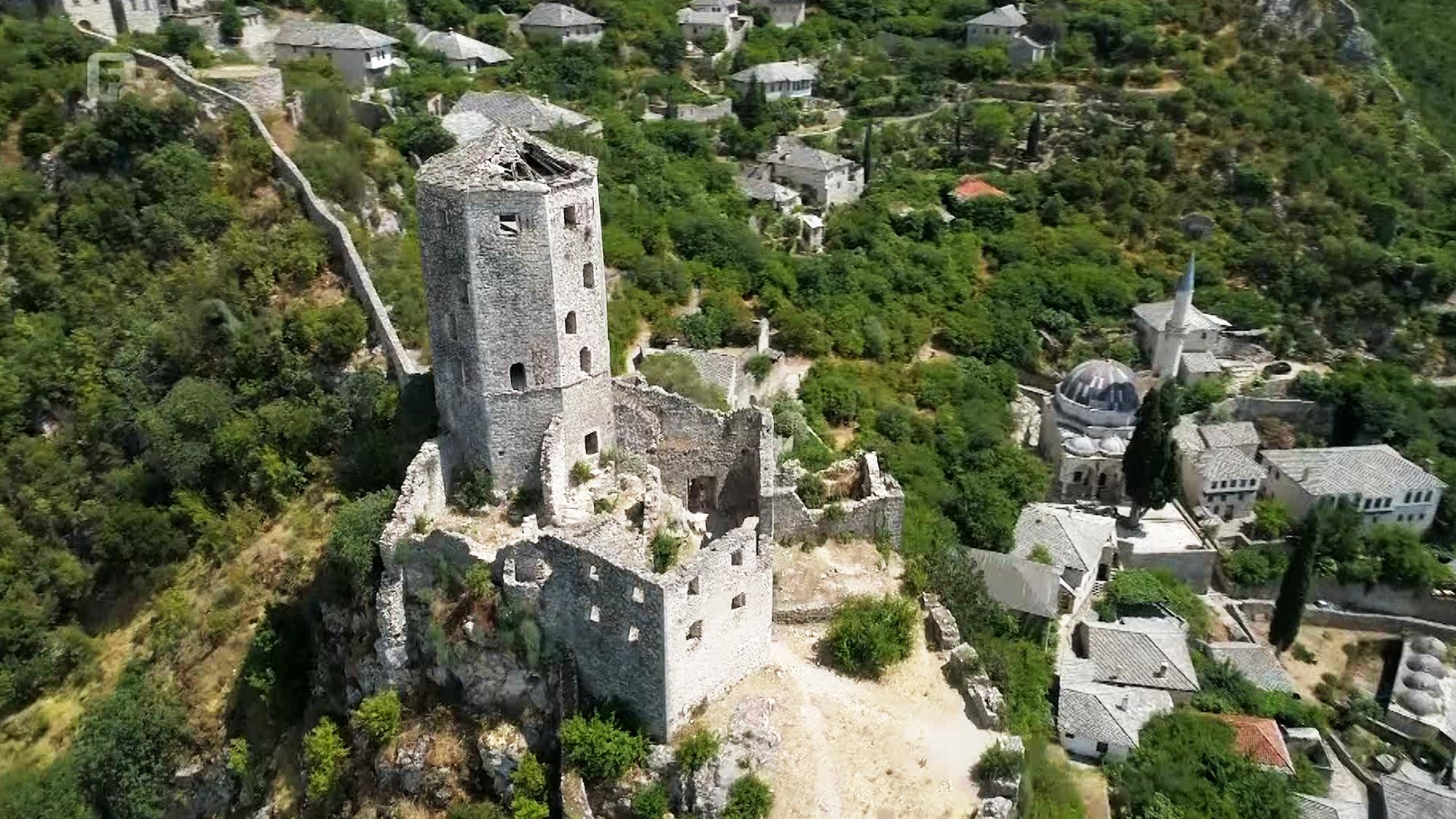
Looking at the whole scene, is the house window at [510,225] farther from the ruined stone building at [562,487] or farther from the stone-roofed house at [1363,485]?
the stone-roofed house at [1363,485]

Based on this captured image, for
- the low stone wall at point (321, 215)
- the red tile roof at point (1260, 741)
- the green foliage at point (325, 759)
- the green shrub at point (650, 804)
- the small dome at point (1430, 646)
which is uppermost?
the low stone wall at point (321, 215)

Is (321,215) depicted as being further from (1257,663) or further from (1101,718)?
(1257,663)

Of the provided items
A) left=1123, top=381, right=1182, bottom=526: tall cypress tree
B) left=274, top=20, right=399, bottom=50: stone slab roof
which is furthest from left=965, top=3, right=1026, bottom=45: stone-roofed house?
left=1123, top=381, right=1182, bottom=526: tall cypress tree

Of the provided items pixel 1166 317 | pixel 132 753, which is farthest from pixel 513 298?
pixel 1166 317

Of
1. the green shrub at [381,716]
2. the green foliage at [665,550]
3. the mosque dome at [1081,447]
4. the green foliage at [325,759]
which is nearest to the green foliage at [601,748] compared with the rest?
the green foliage at [665,550]

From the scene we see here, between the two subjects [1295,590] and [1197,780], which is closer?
[1197,780]

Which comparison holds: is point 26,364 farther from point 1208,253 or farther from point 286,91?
point 1208,253
